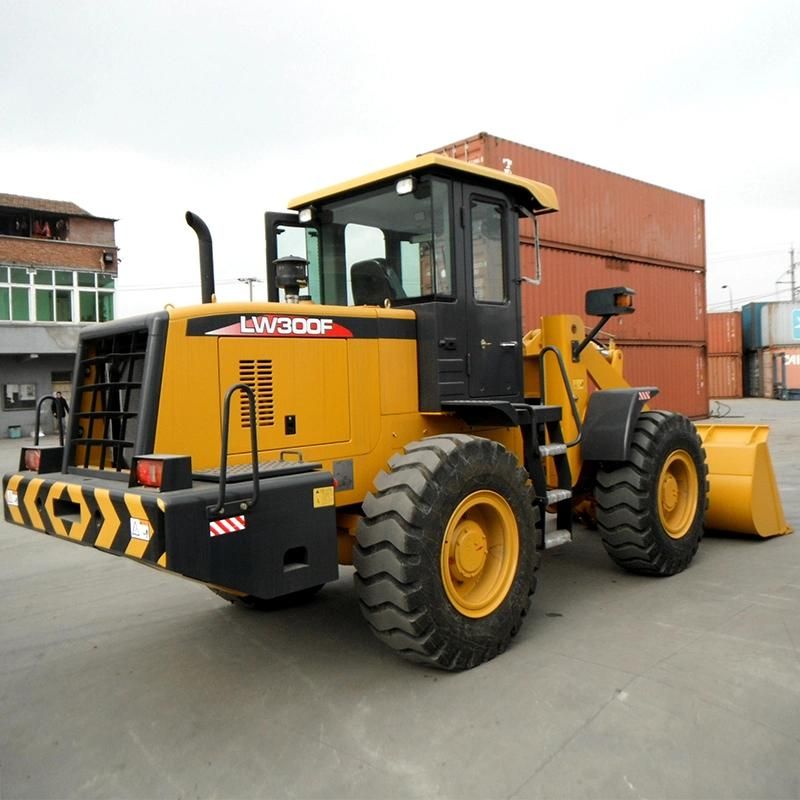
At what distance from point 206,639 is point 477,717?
1.89m

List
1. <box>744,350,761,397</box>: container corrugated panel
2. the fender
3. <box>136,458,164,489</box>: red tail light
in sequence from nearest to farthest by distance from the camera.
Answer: <box>136,458,164,489</box>: red tail light < the fender < <box>744,350,761,397</box>: container corrugated panel

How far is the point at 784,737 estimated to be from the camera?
3018 mm

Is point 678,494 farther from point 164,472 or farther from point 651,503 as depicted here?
point 164,472

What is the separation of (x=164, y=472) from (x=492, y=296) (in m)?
2.42

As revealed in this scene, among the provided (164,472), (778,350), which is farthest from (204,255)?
(778,350)

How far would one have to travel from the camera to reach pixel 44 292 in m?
29.2

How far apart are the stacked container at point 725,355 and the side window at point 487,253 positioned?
102ft

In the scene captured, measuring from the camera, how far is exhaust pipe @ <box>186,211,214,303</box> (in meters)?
3.85

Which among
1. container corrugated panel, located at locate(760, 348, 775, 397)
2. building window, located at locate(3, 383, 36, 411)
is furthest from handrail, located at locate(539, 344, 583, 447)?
container corrugated panel, located at locate(760, 348, 775, 397)

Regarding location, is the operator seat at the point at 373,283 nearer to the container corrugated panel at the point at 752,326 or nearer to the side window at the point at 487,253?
the side window at the point at 487,253

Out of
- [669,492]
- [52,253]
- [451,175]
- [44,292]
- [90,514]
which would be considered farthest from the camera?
[52,253]

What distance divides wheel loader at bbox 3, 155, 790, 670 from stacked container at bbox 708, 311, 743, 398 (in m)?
30.1

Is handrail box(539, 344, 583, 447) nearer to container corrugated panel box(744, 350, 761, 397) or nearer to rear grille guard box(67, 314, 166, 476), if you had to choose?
rear grille guard box(67, 314, 166, 476)

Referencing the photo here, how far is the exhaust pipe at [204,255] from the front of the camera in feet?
12.6
